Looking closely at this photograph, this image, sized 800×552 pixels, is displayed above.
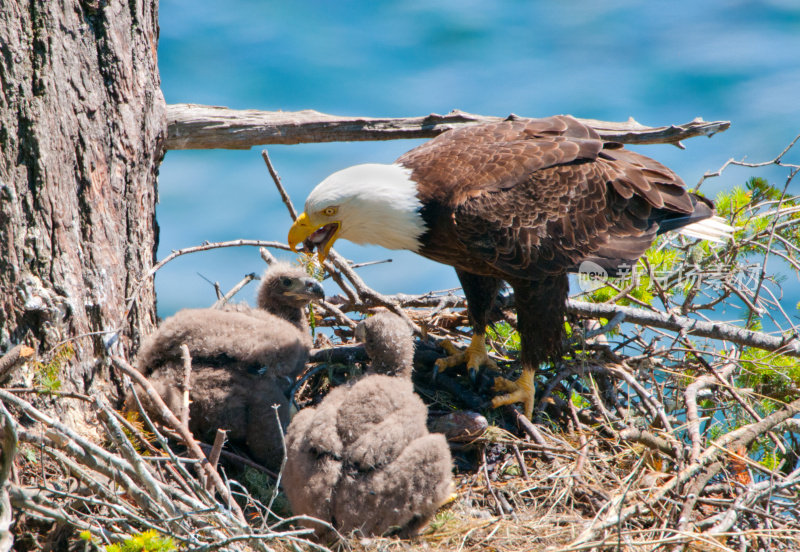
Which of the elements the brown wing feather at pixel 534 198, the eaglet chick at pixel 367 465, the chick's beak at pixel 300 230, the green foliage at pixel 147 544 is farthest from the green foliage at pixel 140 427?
the brown wing feather at pixel 534 198

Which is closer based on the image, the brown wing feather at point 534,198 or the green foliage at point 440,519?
the green foliage at point 440,519

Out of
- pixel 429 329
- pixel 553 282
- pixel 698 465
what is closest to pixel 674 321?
pixel 553 282

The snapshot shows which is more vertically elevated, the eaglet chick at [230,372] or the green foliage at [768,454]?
the eaglet chick at [230,372]

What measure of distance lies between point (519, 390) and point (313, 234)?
5.00ft

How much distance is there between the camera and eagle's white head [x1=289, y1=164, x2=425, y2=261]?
13.9 ft

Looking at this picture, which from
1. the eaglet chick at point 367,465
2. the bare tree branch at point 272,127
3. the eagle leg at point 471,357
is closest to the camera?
the eaglet chick at point 367,465

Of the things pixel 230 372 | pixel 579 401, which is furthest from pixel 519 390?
pixel 230 372

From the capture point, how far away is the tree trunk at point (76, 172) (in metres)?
3.23

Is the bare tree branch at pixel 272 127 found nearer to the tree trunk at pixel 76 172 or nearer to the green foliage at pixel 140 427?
the tree trunk at pixel 76 172

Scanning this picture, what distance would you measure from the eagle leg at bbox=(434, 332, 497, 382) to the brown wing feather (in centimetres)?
56

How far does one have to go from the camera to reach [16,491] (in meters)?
2.62

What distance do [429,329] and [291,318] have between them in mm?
1168

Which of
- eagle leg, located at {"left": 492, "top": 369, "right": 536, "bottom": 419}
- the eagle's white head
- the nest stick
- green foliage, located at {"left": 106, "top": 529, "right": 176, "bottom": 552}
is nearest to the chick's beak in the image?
the eagle's white head

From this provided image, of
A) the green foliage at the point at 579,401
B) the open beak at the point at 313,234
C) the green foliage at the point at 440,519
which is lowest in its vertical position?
the green foliage at the point at 440,519
